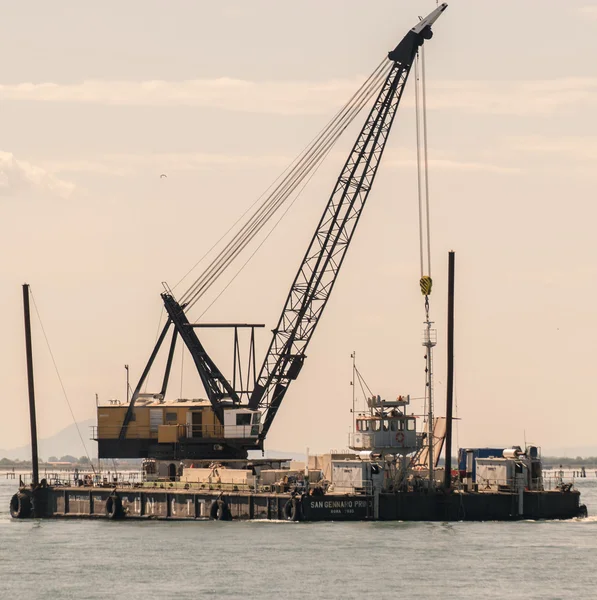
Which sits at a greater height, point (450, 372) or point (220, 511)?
point (450, 372)

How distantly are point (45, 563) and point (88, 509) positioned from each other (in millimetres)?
30236

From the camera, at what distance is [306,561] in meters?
85.5

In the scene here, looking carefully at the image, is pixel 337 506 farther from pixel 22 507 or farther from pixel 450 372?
pixel 22 507

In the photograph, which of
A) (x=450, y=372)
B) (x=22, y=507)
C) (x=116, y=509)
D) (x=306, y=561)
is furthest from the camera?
(x=22, y=507)

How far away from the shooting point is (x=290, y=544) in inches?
3634

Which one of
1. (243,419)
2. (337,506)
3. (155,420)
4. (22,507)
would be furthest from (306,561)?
(22,507)

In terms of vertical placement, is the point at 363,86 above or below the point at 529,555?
above

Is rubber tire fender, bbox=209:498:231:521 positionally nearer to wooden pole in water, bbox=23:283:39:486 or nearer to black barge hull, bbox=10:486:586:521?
black barge hull, bbox=10:486:586:521

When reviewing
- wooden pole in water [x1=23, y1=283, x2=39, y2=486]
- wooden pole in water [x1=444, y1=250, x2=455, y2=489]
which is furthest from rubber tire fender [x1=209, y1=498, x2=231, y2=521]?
wooden pole in water [x1=23, y1=283, x2=39, y2=486]

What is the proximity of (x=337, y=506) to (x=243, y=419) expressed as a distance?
24828 millimetres

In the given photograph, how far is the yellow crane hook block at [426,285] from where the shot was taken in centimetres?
11238

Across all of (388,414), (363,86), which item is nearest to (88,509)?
(388,414)

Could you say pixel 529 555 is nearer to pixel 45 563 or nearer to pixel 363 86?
pixel 45 563

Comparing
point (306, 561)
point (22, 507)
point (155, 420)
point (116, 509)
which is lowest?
point (22, 507)
